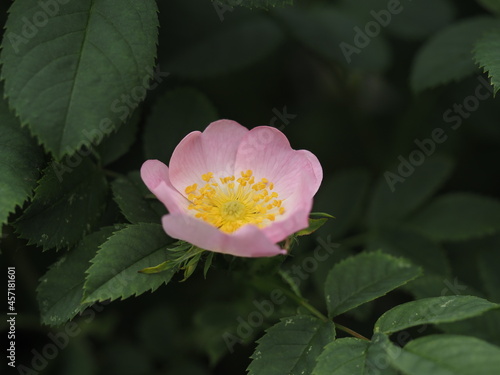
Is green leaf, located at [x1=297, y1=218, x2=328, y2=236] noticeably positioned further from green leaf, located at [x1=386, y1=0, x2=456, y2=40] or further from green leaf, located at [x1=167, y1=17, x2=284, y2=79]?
green leaf, located at [x1=386, y1=0, x2=456, y2=40]

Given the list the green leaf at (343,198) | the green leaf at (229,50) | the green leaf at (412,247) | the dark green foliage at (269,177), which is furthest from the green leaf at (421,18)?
the green leaf at (412,247)

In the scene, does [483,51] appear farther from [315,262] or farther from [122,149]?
[122,149]

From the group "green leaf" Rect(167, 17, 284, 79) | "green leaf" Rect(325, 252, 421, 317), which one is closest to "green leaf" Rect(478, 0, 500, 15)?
"green leaf" Rect(167, 17, 284, 79)

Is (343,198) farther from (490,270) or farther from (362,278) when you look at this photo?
(362,278)

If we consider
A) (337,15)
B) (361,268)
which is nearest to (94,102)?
(361,268)

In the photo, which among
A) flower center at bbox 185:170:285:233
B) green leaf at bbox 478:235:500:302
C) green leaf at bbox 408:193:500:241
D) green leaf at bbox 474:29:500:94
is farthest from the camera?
green leaf at bbox 408:193:500:241

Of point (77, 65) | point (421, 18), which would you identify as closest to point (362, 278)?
point (77, 65)
